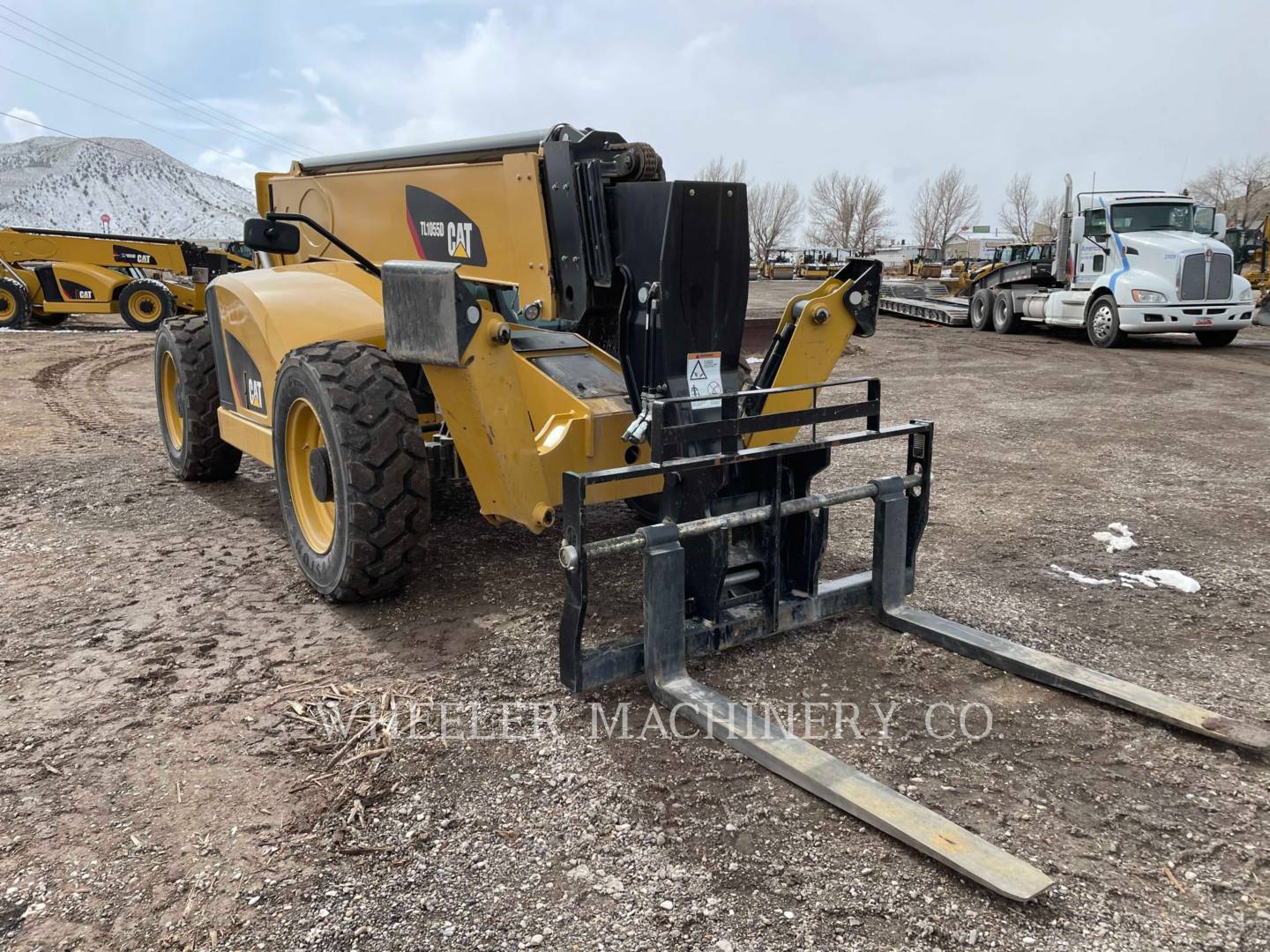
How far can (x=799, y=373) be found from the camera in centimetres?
412

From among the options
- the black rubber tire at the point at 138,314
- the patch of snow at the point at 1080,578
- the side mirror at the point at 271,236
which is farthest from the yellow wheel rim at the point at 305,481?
the black rubber tire at the point at 138,314

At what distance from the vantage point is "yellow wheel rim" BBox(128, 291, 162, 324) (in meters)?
17.5

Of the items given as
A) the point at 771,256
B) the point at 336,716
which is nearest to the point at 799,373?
the point at 336,716

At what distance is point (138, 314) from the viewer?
57.7 ft

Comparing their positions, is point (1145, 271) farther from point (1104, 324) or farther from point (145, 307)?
point (145, 307)

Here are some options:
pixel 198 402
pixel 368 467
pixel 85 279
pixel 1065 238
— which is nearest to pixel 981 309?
pixel 1065 238

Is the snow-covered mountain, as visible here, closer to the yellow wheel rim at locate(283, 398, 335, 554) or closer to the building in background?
the building in background

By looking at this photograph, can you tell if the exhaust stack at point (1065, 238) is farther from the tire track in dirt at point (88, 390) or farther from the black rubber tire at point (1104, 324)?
the tire track in dirt at point (88, 390)

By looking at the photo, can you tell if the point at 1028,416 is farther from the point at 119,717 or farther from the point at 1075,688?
the point at 119,717

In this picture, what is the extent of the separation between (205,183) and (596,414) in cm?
18595

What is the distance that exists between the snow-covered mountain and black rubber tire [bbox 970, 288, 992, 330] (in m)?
122

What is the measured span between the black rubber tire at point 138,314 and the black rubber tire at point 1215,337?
59.1ft

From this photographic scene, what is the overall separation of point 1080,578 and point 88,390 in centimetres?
1067

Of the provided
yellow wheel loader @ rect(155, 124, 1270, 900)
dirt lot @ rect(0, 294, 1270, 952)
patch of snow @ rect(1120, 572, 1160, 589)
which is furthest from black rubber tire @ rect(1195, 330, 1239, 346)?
yellow wheel loader @ rect(155, 124, 1270, 900)
